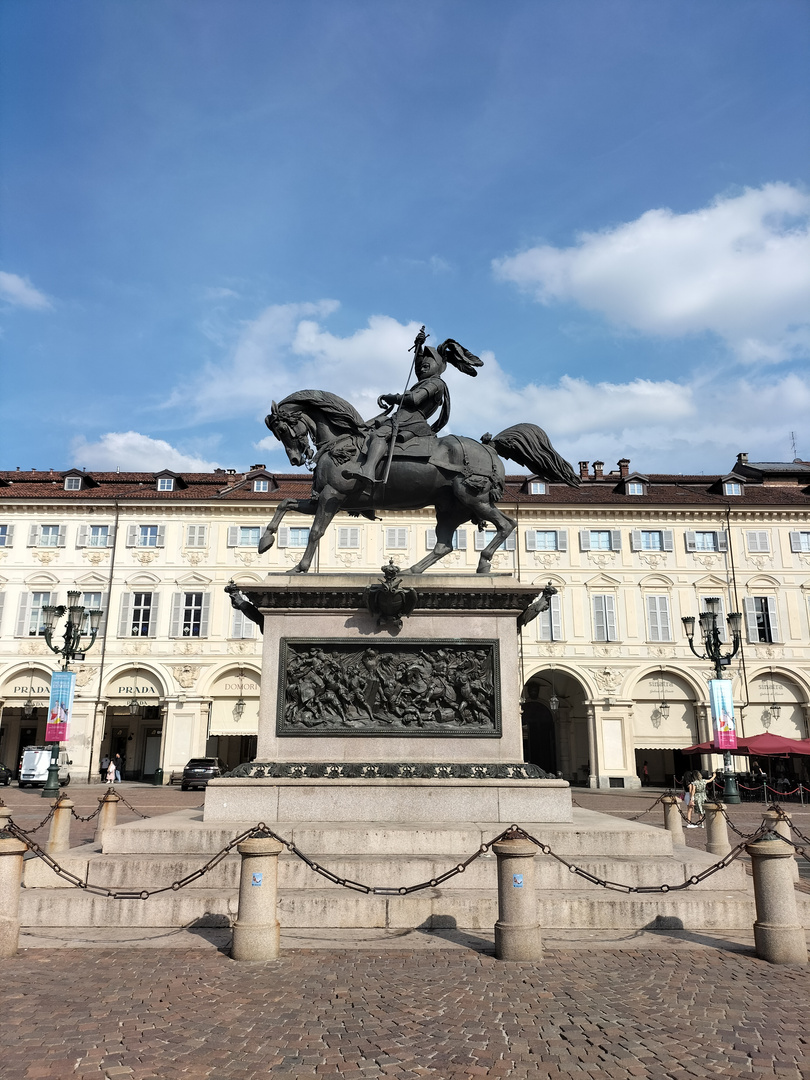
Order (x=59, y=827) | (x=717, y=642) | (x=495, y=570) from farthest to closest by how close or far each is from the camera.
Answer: (x=495, y=570) < (x=717, y=642) < (x=59, y=827)

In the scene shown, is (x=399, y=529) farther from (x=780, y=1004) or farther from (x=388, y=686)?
(x=780, y=1004)

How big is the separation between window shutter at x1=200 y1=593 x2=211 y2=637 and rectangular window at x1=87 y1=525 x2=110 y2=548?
6.02 meters

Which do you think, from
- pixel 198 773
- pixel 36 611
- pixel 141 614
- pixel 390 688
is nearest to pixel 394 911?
pixel 390 688

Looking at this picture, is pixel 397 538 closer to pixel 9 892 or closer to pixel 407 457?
pixel 407 457

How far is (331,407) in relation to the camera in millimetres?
11734

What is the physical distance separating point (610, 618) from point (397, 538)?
451 inches

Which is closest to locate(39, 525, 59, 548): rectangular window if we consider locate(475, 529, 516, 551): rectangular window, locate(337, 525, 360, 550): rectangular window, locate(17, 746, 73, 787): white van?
locate(17, 746, 73, 787): white van

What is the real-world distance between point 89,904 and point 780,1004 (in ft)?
19.9

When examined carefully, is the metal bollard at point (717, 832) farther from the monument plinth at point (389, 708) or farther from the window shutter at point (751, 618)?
the window shutter at point (751, 618)

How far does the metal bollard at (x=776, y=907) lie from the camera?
6844 mm

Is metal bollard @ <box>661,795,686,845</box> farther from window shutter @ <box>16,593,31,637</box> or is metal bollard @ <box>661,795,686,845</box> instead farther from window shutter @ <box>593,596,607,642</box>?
window shutter @ <box>16,593,31,637</box>

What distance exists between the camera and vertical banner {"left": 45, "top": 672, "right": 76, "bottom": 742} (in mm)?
23172

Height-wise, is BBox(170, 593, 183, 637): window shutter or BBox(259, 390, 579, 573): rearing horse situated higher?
BBox(170, 593, 183, 637): window shutter

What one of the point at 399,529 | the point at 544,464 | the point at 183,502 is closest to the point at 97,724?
the point at 183,502
